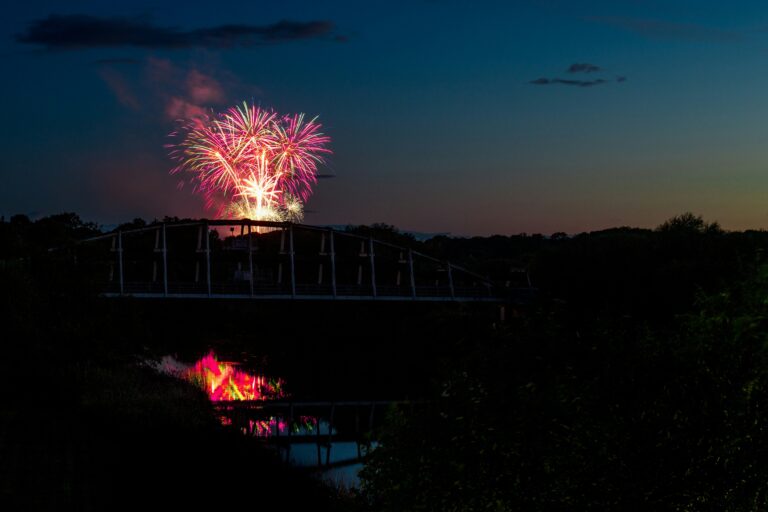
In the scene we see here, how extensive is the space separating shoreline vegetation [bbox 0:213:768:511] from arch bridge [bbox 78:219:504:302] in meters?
5.09

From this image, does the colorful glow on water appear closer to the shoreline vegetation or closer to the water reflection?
the water reflection

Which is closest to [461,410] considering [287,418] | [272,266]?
[287,418]

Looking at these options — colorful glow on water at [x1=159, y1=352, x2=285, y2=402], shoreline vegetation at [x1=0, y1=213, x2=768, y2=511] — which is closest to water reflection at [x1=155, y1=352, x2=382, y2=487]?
colorful glow on water at [x1=159, y1=352, x2=285, y2=402]

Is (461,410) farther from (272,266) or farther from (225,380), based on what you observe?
(272,266)

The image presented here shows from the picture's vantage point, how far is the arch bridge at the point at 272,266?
87688 millimetres

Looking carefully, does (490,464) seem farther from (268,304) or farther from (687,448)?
(268,304)

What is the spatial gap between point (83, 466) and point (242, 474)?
5.20m

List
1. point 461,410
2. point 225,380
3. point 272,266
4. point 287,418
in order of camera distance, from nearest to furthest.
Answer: point 461,410, point 287,418, point 225,380, point 272,266

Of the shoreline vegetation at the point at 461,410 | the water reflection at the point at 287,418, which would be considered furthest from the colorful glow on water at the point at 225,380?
the shoreline vegetation at the point at 461,410

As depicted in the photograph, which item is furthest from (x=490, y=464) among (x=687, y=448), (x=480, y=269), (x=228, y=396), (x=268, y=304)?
(x=480, y=269)

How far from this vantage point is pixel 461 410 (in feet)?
47.8

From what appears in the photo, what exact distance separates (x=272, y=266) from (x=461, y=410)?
155828mm

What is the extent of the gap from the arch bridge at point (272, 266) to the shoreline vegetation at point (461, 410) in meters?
5.09

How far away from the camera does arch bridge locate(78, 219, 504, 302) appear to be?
8769cm
